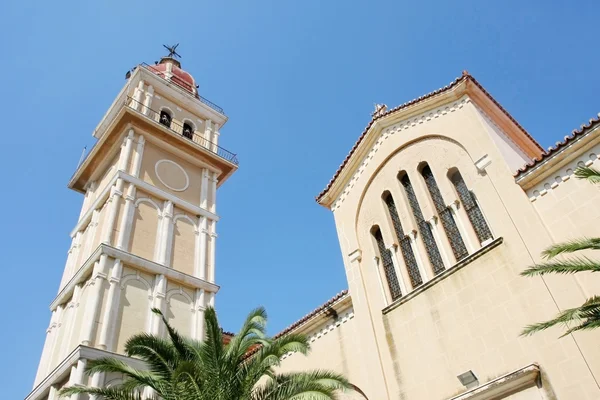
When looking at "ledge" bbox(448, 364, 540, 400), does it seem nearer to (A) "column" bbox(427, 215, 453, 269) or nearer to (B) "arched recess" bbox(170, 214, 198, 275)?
(A) "column" bbox(427, 215, 453, 269)

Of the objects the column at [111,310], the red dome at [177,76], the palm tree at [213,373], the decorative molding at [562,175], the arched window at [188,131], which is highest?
the red dome at [177,76]

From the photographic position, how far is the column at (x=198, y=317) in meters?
17.7

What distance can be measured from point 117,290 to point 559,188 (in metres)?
13.5

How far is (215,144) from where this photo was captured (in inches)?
1003

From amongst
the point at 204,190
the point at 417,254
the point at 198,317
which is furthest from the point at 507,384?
the point at 204,190

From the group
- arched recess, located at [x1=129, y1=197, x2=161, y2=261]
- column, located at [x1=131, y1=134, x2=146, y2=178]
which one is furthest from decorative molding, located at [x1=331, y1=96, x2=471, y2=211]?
column, located at [x1=131, y1=134, x2=146, y2=178]

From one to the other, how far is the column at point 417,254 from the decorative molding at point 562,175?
296 centimetres

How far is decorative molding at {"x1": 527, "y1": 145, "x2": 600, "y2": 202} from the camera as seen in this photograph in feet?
31.7

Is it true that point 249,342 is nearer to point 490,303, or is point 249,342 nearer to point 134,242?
point 490,303

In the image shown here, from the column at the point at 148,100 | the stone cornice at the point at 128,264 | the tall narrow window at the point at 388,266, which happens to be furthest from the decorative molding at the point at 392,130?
the column at the point at 148,100

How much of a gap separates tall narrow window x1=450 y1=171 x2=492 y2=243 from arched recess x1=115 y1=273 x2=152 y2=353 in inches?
433

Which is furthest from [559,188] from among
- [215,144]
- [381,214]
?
[215,144]

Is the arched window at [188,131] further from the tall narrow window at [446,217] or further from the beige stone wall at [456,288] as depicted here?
the tall narrow window at [446,217]

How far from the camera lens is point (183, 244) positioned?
2000cm
